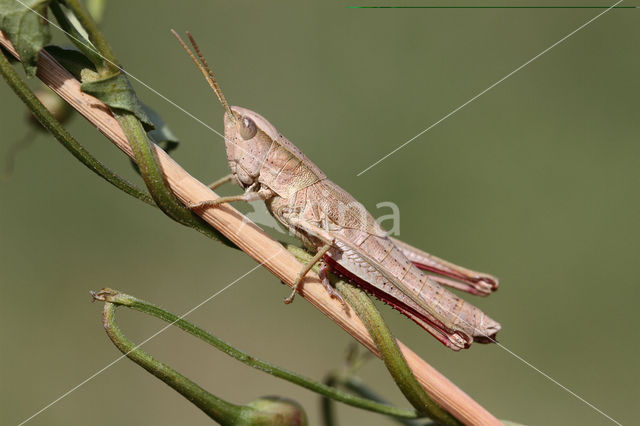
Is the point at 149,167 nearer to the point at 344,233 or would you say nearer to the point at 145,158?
the point at 145,158

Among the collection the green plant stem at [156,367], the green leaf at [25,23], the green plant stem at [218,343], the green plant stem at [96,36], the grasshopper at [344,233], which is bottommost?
the green plant stem at [156,367]

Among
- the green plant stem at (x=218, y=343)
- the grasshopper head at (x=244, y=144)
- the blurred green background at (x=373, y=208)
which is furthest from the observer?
the blurred green background at (x=373, y=208)

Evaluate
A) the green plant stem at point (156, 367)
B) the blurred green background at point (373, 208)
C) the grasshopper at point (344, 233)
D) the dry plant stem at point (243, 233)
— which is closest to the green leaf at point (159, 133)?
the dry plant stem at point (243, 233)

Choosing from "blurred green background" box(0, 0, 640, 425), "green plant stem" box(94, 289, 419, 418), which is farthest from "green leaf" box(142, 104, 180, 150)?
"blurred green background" box(0, 0, 640, 425)

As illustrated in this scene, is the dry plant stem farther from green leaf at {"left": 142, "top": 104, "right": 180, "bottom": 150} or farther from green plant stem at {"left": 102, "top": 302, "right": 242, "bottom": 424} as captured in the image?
green plant stem at {"left": 102, "top": 302, "right": 242, "bottom": 424}

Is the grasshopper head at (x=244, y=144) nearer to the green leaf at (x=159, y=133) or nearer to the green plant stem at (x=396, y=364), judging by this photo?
the green leaf at (x=159, y=133)

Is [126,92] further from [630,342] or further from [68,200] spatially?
[630,342]

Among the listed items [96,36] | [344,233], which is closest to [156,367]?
[96,36]
